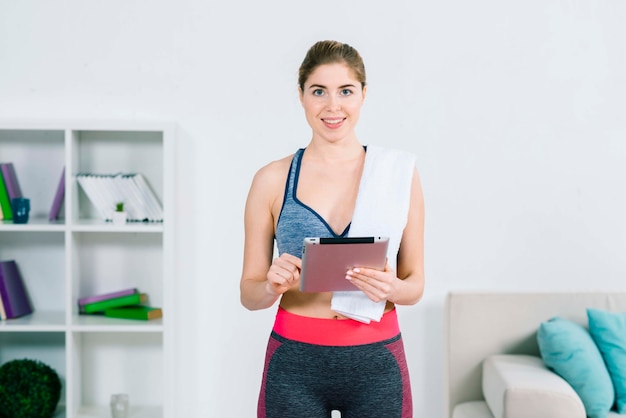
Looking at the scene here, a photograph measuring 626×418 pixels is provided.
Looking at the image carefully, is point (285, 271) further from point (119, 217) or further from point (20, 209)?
point (20, 209)

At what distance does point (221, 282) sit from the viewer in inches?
131

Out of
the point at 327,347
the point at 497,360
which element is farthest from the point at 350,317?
the point at 497,360

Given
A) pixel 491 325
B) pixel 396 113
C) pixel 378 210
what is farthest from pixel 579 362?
pixel 378 210

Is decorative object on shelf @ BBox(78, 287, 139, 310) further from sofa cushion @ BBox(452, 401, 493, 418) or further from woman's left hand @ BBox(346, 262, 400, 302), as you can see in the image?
woman's left hand @ BBox(346, 262, 400, 302)

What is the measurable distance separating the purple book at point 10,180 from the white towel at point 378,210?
1.87 m

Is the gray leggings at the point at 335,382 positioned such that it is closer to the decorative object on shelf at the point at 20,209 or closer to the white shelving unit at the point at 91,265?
the white shelving unit at the point at 91,265

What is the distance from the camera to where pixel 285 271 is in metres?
1.68

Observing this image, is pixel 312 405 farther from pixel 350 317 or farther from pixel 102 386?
pixel 102 386

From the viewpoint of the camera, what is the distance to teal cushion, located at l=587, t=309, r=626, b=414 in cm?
284

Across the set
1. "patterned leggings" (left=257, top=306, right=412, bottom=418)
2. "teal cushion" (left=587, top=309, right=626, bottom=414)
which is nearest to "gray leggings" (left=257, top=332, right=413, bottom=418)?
"patterned leggings" (left=257, top=306, right=412, bottom=418)

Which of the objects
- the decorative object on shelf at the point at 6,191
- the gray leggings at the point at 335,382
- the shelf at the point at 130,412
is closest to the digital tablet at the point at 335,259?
the gray leggings at the point at 335,382

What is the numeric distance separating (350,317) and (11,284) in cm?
194

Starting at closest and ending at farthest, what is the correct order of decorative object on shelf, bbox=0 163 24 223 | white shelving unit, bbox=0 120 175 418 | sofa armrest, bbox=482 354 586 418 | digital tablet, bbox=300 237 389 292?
digital tablet, bbox=300 237 389 292
sofa armrest, bbox=482 354 586 418
decorative object on shelf, bbox=0 163 24 223
white shelving unit, bbox=0 120 175 418

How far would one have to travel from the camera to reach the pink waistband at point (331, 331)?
172 centimetres
